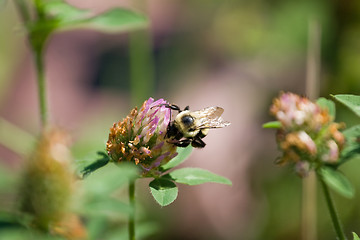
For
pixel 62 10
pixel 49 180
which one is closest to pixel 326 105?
pixel 49 180

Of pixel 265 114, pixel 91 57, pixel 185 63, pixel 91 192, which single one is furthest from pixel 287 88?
pixel 91 192

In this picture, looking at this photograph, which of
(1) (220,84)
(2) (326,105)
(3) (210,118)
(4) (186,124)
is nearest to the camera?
(2) (326,105)

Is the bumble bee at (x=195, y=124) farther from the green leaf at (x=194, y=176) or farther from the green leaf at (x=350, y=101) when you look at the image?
the green leaf at (x=350, y=101)

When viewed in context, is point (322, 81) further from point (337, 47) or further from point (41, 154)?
point (41, 154)

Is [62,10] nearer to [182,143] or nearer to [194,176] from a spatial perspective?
[182,143]

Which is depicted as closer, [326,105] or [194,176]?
[194,176]

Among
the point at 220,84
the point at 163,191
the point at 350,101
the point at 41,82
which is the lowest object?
the point at 163,191

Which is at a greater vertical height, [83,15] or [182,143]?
[83,15]

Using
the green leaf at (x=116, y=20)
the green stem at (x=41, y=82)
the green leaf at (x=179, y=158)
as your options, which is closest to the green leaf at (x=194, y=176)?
the green leaf at (x=179, y=158)
